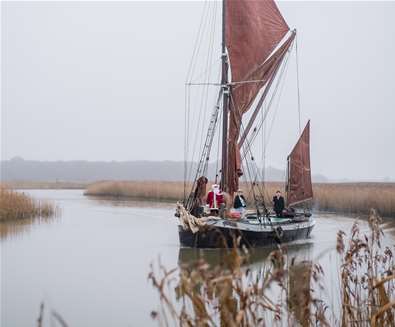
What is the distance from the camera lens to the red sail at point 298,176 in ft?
72.5

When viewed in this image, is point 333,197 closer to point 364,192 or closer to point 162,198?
point 364,192

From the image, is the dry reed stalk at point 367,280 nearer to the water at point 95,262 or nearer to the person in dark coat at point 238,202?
the water at point 95,262

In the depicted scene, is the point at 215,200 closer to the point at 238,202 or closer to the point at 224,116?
the point at 238,202

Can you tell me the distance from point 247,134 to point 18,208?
851 cm

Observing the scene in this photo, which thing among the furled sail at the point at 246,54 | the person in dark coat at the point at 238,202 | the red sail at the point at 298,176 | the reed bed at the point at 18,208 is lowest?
the reed bed at the point at 18,208

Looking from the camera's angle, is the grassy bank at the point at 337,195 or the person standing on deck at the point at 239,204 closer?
the person standing on deck at the point at 239,204

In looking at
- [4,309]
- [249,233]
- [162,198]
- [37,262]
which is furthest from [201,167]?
[162,198]

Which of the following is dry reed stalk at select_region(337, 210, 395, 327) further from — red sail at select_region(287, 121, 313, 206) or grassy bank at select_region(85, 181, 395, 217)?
grassy bank at select_region(85, 181, 395, 217)

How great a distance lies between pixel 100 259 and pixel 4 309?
493 centimetres

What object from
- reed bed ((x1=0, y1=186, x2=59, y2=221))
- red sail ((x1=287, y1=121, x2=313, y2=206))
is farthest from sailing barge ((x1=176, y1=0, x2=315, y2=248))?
reed bed ((x1=0, y1=186, x2=59, y2=221))

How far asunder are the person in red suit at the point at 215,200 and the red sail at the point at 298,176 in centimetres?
638

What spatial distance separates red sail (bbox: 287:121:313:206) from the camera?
2209cm

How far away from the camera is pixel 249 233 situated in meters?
15.6

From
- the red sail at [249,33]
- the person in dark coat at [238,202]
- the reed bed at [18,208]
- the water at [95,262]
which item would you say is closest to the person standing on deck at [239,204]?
the person in dark coat at [238,202]
